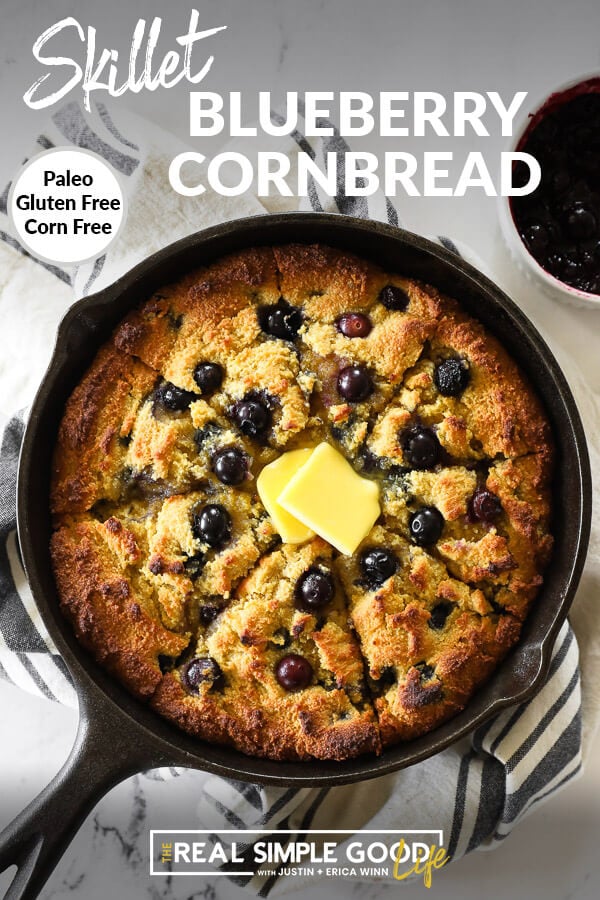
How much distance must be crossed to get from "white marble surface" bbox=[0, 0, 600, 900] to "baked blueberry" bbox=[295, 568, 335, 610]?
3.05ft

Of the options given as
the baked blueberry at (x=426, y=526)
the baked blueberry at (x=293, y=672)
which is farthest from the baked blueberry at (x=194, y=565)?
the baked blueberry at (x=426, y=526)

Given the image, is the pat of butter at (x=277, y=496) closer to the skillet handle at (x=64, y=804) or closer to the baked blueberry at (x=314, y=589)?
the baked blueberry at (x=314, y=589)

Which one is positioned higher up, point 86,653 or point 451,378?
point 451,378

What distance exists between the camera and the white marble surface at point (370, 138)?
2.67 meters

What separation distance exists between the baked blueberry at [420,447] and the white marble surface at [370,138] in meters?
0.71

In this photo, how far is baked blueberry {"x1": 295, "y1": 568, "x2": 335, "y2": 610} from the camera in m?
2.16

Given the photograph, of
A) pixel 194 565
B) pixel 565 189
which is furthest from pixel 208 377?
pixel 565 189

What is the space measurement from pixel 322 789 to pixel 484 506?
104cm

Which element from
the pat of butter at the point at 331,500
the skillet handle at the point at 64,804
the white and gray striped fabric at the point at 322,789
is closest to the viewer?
the skillet handle at the point at 64,804

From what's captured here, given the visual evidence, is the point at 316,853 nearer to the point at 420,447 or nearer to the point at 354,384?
the point at 420,447

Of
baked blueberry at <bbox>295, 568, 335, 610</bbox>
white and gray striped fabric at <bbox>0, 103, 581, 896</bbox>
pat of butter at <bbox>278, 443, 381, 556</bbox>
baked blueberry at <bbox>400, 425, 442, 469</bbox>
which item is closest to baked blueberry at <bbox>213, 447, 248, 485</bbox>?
pat of butter at <bbox>278, 443, 381, 556</bbox>

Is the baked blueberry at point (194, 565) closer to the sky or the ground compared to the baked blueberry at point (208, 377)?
closer to the ground

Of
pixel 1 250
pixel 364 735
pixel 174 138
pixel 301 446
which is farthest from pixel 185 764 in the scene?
pixel 174 138

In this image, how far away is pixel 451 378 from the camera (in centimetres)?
226
